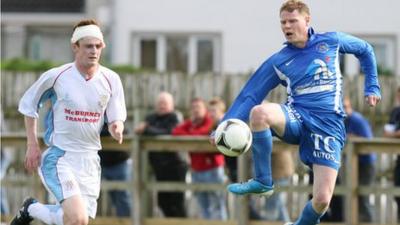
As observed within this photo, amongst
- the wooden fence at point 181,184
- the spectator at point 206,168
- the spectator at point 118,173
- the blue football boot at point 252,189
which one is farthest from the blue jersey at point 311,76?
the spectator at point 118,173

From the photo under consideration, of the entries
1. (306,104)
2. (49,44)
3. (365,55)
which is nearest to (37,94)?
(306,104)

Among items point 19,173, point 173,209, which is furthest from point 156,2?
point 173,209

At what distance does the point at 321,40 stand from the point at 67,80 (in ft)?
7.20

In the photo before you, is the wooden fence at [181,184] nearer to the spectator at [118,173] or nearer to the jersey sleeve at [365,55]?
the spectator at [118,173]

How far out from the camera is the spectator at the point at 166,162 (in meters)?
17.6

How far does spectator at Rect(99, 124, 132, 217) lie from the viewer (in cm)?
1766

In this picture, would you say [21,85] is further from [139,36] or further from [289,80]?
[289,80]

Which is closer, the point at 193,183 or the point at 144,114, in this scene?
the point at 193,183

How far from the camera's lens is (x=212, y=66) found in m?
29.4

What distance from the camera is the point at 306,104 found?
12.0 meters

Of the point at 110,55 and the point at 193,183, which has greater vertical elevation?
the point at 110,55

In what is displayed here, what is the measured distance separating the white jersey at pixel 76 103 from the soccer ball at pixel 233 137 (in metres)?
1.02

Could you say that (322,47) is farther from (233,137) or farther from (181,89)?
(181,89)

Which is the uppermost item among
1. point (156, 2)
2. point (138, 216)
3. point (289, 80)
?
point (156, 2)
